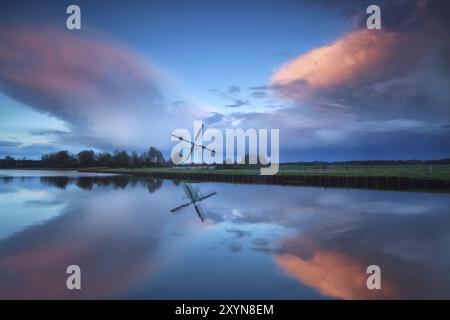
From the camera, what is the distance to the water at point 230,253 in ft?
30.0

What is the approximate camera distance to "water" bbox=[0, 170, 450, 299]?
9141mm

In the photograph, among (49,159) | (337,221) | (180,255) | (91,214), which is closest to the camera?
(180,255)

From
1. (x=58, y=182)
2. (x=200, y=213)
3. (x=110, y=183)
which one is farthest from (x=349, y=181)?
(x=58, y=182)

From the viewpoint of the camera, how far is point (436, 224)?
59.6ft

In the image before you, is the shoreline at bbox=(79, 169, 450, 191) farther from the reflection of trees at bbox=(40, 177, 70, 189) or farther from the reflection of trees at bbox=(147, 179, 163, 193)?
the reflection of trees at bbox=(40, 177, 70, 189)

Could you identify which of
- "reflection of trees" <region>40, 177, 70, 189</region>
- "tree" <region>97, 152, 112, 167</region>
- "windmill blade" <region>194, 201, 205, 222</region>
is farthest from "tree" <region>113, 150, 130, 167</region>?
"windmill blade" <region>194, 201, 205, 222</region>

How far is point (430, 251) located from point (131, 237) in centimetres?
1279

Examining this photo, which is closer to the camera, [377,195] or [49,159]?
[377,195]

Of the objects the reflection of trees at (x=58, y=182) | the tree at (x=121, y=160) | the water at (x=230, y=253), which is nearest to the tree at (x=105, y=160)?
the tree at (x=121, y=160)

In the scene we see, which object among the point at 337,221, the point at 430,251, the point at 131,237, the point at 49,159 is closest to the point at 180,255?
the point at 131,237

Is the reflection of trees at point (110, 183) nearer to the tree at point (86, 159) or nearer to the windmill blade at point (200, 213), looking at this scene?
the windmill blade at point (200, 213)

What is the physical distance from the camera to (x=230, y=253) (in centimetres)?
1237
